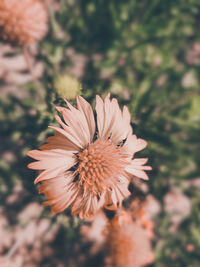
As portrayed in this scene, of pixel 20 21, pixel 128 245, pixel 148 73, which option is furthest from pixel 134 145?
pixel 148 73

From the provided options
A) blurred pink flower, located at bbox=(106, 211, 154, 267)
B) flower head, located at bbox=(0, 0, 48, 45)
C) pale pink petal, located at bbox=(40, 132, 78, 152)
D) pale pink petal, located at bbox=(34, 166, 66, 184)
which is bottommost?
blurred pink flower, located at bbox=(106, 211, 154, 267)

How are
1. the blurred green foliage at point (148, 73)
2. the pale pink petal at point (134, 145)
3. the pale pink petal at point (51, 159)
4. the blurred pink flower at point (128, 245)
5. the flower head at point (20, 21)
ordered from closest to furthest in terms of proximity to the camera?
the pale pink petal at point (51, 159) < the pale pink petal at point (134, 145) < the flower head at point (20, 21) < the blurred pink flower at point (128, 245) < the blurred green foliage at point (148, 73)

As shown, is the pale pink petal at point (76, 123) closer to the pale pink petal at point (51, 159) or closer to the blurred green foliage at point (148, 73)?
the pale pink petal at point (51, 159)

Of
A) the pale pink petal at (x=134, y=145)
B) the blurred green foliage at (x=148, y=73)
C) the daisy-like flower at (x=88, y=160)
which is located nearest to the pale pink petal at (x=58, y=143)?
the daisy-like flower at (x=88, y=160)

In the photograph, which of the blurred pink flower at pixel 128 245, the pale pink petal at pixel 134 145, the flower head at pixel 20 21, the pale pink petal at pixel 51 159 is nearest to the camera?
the pale pink petal at pixel 51 159

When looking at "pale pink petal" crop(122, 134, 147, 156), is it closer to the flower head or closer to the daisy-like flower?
the daisy-like flower

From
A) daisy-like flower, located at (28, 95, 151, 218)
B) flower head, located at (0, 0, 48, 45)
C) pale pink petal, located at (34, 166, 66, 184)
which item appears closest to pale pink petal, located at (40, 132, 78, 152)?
daisy-like flower, located at (28, 95, 151, 218)

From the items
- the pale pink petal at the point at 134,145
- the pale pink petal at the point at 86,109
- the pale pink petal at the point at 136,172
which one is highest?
the pale pink petal at the point at 86,109
